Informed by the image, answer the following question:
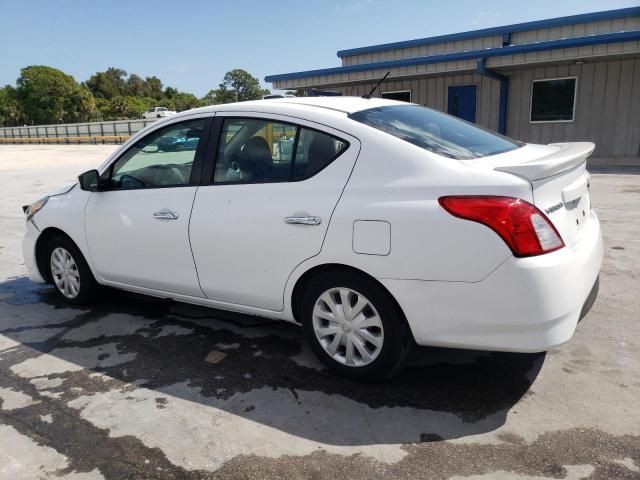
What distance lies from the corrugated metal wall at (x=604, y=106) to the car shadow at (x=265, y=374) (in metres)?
13.1

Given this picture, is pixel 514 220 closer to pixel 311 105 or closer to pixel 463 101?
pixel 311 105

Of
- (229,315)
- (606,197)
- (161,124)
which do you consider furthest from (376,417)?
(606,197)

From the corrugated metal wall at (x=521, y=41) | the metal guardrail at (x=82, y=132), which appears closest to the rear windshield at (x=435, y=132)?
the corrugated metal wall at (x=521, y=41)

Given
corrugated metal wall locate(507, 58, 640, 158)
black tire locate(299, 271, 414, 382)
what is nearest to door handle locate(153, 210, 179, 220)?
black tire locate(299, 271, 414, 382)

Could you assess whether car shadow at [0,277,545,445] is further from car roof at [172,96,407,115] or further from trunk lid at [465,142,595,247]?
car roof at [172,96,407,115]

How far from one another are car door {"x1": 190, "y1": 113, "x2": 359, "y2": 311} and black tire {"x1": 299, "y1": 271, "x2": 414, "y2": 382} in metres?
0.19

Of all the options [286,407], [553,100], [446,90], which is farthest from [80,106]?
[286,407]

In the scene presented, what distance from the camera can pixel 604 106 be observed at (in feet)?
46.1

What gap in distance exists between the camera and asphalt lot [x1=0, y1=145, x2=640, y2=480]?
2.42 metres

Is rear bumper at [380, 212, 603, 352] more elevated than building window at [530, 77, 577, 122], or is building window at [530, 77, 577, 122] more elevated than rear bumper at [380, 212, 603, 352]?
building window at [530, 77, 577, 122]

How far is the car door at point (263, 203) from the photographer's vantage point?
2.97 m

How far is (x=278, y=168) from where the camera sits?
322cm

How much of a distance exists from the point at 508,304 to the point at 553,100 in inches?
560

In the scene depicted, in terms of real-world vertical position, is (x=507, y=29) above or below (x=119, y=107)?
below
